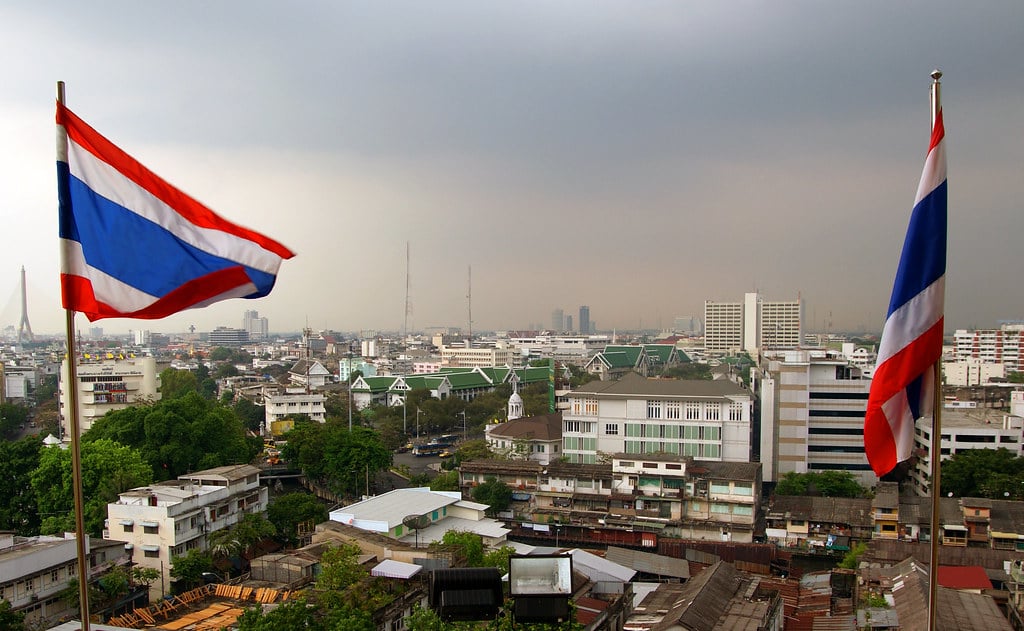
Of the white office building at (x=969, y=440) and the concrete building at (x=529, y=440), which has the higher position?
the white office building at (x=969, y=440)

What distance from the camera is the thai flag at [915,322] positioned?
370 cm

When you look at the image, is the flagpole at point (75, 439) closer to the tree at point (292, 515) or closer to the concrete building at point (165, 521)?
the concrete building at point (165, 521)

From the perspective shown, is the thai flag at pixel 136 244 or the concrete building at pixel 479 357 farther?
the concrete building at pixel 479 357

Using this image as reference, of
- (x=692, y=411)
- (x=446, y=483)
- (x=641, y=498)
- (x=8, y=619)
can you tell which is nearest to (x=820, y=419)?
(x=692, y=411)

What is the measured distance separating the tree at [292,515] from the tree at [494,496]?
5.11 m

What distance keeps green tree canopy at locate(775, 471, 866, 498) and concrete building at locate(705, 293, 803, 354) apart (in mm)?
60355

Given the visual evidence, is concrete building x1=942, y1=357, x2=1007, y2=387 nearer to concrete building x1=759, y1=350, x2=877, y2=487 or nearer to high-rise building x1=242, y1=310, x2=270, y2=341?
concrete building x1=759, y1=350, x2=877, y2=487

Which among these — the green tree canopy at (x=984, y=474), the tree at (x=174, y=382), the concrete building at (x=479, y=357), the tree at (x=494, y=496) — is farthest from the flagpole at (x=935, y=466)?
the concrete building at (x=479, y=357)

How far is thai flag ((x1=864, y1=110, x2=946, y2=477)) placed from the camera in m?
3.70

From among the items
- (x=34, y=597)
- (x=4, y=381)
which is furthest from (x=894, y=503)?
(x=4, y=381)

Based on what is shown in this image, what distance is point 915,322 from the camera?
3.72 metres

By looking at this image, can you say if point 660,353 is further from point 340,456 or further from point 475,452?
point 340,456

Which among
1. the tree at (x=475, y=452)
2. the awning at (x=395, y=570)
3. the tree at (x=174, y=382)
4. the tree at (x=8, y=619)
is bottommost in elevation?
the tree at (x=475, y=452)

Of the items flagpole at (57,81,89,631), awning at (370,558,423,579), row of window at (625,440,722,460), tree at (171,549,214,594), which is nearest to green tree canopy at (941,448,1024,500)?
row of window at (625,440,722,460)
